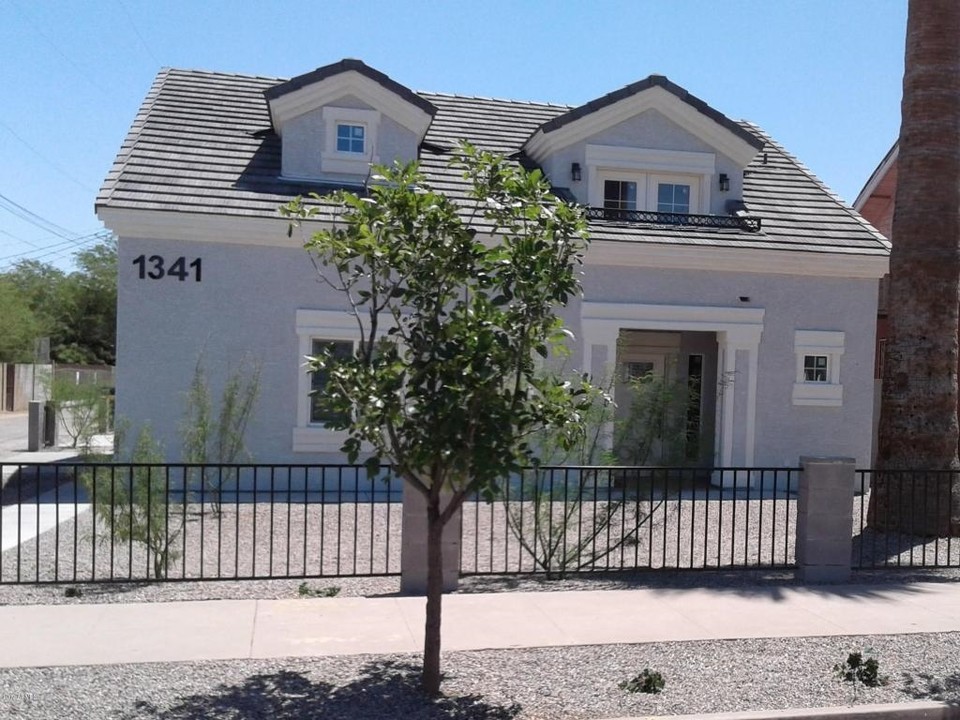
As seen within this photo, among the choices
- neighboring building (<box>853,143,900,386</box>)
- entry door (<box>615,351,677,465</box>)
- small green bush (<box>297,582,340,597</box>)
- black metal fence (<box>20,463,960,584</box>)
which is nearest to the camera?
small green bush (<box>297,582,340,597</box>)

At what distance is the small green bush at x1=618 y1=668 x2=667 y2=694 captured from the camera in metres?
6.24

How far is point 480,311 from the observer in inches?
233

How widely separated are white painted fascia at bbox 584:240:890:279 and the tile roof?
0.42 feet

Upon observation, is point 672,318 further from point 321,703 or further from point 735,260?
point 321,703

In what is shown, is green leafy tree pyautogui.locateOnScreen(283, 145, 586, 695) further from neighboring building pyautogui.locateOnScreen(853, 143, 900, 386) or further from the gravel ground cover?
neighboring building pyautogui.locateOnScreen(853, 143, 900, 386)

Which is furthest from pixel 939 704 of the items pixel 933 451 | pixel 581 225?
pixel 933 451

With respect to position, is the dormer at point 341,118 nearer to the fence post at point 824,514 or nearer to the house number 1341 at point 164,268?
the house number 1341 at point 164,268

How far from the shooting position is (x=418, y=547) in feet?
28.4

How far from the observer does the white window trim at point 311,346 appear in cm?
1494

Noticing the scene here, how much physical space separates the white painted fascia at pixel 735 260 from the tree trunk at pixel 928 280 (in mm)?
4147

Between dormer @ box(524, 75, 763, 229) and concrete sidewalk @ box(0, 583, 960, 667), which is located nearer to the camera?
concrete sidewalk @ box(0, 583, 960, 667)

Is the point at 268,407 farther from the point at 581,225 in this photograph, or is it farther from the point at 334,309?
the point at 581,225

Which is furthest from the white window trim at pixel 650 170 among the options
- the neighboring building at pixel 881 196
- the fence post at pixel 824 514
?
the fence post at pixel 824 514

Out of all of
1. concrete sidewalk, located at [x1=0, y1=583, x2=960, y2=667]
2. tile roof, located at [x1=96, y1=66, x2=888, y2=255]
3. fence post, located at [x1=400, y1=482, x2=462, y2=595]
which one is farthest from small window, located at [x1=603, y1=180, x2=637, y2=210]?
fence post, located at [x1=400, y1=482, x2=462, y2=595]
